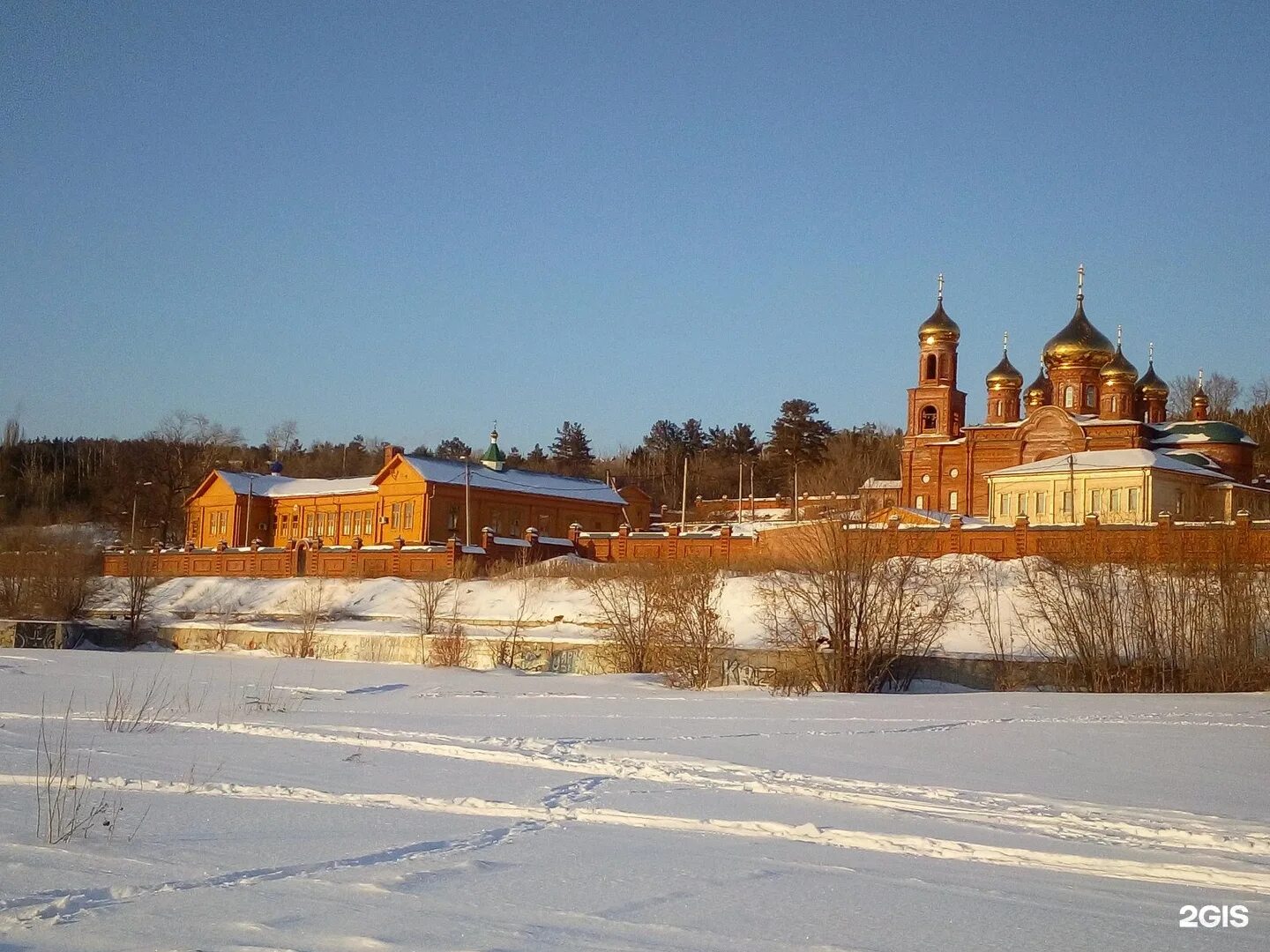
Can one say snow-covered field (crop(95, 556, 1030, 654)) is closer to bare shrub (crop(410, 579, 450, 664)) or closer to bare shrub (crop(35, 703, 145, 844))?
bare shrub (crop(410, 579, 450, 664))

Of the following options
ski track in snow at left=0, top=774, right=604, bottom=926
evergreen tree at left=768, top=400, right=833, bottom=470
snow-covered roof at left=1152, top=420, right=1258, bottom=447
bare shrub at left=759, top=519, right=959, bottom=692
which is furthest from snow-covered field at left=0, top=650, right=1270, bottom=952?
evergreen tree at left=768, top=400, right=833, bottom=470

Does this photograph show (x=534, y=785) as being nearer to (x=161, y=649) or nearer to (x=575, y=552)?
(x=161, y=649)

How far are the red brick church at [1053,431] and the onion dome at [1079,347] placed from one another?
4 centimetres

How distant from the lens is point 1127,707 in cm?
1703

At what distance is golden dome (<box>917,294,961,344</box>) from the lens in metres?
58.9

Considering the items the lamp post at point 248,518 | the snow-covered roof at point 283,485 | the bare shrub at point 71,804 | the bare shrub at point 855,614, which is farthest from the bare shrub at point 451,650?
the lamp post at point 248,518

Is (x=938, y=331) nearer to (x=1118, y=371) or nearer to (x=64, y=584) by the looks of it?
(x=1118, y=371)

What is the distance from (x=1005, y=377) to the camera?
5794 cm

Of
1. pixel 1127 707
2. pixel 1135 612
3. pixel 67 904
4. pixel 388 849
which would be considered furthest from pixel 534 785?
pixel 1135 612

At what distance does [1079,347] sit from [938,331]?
7.21m

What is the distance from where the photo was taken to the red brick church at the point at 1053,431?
45.8m

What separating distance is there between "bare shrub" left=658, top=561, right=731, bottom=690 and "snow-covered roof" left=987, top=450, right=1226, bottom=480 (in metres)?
24.6

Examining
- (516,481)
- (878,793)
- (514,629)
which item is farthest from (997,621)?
(516,481)

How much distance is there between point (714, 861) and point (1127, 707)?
485 inches
